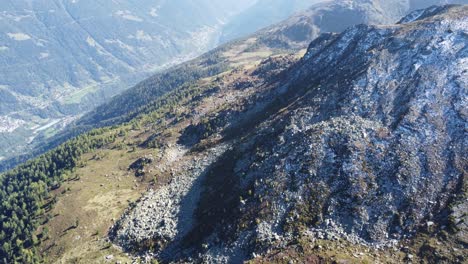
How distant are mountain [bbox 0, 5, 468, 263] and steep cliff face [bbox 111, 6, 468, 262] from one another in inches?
11.3

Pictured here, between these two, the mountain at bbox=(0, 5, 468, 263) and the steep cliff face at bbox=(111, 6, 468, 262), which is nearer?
the mountain at bbox=(0, 5, 468, 263)

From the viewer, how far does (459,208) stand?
58625mm

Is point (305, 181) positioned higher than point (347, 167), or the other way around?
point (347, 167)

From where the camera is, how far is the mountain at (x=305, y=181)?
6081 cm

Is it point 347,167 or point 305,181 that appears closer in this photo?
point 347,167

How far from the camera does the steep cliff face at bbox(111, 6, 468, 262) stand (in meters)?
62.6

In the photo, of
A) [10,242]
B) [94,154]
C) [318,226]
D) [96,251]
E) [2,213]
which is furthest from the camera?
[94,154]

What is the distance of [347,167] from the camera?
70.4 meters

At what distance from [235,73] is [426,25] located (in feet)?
360

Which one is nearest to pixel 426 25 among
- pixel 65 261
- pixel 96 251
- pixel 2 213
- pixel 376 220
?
pixel 376 220

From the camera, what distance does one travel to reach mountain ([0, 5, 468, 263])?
60.8 metres

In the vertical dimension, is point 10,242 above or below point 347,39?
below

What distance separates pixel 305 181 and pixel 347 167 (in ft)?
28.8

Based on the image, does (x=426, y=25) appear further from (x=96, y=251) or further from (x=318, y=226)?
(x=96, y=251)
